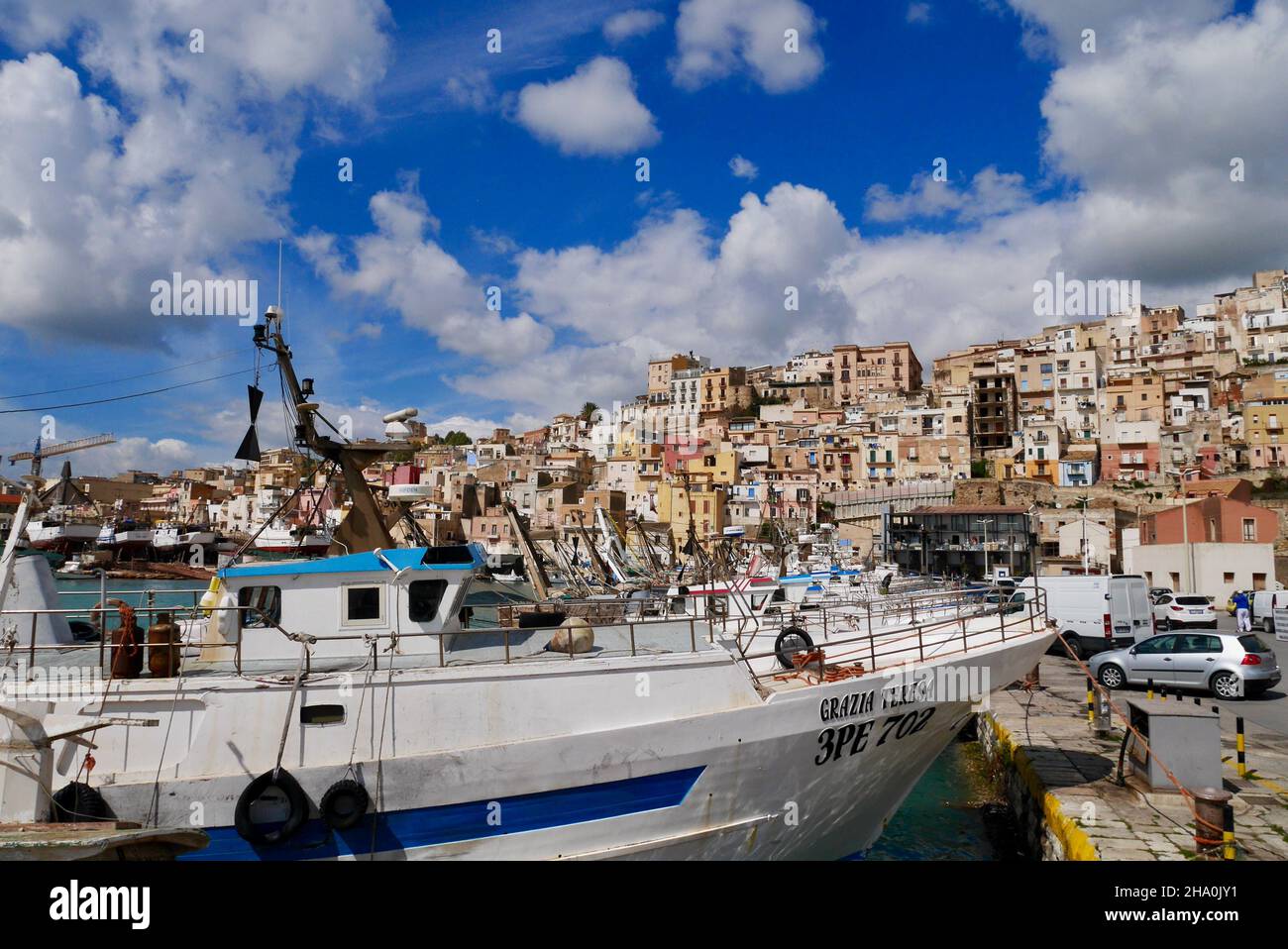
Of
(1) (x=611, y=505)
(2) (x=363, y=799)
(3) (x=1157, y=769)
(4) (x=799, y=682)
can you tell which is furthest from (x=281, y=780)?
(1) (x=611, y=505)

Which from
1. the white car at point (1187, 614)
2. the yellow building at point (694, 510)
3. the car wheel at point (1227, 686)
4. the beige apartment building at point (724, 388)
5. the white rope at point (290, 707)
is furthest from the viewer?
the beige apartment building at point (724, 388)

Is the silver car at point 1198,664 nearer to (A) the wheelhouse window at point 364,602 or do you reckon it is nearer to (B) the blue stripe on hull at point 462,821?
(B) the blue stripe on hull at point 462,821

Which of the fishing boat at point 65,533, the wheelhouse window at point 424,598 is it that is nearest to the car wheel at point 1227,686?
the wheelhouse window at point 424,598

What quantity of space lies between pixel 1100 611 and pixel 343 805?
20.5 m

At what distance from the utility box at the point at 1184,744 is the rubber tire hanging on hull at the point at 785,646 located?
385 centimetres

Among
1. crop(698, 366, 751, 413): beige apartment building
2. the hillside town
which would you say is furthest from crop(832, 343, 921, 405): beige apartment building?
crop(698, 366, 751, 413): beige apartment building

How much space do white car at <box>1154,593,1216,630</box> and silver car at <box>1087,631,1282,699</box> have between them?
11.6 meters

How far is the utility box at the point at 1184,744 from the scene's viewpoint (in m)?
8.84

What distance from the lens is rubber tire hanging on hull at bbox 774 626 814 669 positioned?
984 centimetres

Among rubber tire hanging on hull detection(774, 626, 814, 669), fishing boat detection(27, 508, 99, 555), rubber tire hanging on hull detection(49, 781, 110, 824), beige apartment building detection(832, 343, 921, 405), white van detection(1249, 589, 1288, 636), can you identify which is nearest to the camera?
rubber tire hanging on hull detection(49, 781, 110, 824)

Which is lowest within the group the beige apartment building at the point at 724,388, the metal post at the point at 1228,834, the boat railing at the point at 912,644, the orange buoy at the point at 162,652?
the metal post at the point at 1228,834

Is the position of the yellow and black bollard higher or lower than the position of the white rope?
lower

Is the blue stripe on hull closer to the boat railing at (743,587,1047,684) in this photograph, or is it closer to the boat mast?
the boat railing at (743,587,1047,684)

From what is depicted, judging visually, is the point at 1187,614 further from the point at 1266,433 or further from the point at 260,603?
the point at 1266,433
